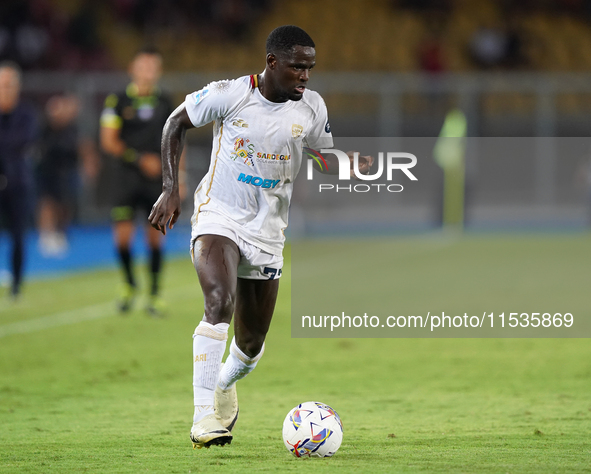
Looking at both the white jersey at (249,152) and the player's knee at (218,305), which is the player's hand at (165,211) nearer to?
the white jersey at (249,152)

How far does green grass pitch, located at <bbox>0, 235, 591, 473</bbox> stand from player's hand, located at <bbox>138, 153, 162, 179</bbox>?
1536 millimetres

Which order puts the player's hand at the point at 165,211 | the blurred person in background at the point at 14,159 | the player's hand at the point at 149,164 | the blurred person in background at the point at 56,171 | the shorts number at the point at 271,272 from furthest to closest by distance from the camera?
1. the blurred person in background at the point at 56,171
2. the blurred person in background at the point at 14,159
3. the player's hand at the point at 149,164
4. the shorts number at the point at 271,272
5. the player's hand at the point at 165,211

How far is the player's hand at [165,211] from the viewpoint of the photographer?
5.08 m

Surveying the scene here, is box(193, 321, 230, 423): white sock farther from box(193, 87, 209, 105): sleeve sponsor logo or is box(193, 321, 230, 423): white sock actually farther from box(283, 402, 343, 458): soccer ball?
box(193, 87, 209, 105): sleeve sponsor logo

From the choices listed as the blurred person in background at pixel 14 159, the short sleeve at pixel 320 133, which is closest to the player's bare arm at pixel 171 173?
the short sleeve at pixel 320 133

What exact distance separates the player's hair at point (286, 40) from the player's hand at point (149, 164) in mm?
5117

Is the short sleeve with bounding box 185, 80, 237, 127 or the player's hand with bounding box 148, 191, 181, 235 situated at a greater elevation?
the short sleeve with bounding box 185, 80, 237, 127

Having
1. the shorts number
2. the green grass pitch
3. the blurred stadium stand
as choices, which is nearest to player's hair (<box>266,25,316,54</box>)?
the shorts number

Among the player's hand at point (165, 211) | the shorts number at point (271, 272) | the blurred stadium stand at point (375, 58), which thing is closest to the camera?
the player's hand at point (165, 211)

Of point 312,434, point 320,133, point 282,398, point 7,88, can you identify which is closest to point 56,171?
point 7,88

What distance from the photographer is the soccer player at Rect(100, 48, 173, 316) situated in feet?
33.8

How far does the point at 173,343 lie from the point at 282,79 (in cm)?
437

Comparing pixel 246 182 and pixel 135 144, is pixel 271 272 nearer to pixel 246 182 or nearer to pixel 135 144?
pixel 246 182

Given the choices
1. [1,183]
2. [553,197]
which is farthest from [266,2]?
[1,183]
